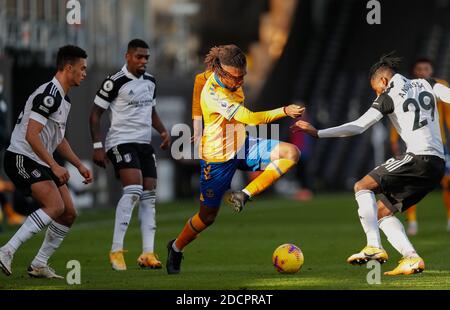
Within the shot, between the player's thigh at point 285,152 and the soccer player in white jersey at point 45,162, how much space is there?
1.79 m

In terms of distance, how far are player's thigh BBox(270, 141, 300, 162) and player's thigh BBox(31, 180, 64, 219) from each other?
208cm

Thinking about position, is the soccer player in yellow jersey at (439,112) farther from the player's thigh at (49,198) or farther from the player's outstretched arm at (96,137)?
the player's thigh at (49,198)

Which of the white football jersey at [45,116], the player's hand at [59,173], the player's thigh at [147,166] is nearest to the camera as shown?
the player's hand at [59,173]

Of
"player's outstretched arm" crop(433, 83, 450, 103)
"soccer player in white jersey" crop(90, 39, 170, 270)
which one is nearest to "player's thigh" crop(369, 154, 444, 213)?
"player's outstretched arm" crop(433, 83, 450, 103)

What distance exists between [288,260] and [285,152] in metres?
1.07

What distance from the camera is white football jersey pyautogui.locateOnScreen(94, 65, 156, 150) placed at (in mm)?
12688

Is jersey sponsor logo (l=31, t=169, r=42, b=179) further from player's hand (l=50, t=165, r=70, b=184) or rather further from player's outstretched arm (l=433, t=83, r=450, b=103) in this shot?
player's outstretched arm (l=433, t=83, r=450, b=103)

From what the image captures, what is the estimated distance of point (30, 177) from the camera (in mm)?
11086

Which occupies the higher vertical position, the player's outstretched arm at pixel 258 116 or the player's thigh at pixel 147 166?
the player's outstretched arm at pixel 258 116

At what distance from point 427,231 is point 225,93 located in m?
7.19

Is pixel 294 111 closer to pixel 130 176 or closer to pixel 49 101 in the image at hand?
pixel 49 101

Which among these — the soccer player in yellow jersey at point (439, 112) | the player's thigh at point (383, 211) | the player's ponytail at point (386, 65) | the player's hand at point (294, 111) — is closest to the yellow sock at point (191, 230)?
the player's hand at point (294, 111)

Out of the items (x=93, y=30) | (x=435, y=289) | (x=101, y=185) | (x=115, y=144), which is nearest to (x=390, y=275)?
(x=435, y=289)

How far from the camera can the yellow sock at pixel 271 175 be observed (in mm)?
11031
